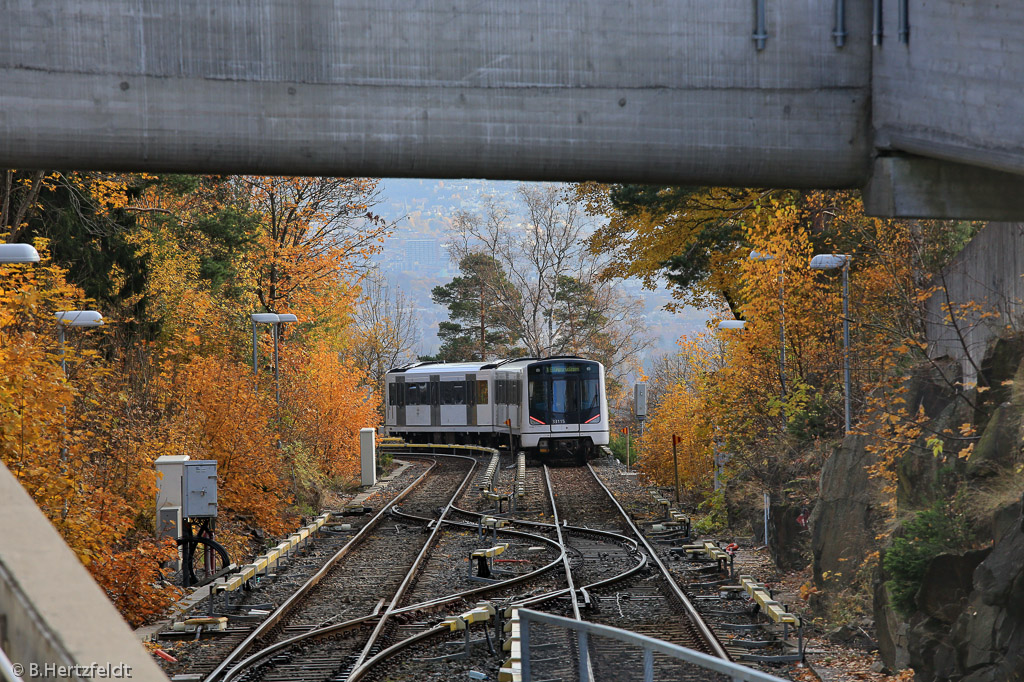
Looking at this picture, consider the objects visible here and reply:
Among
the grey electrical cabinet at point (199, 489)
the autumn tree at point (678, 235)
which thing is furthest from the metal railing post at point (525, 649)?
the autumn tree at point (678, 235)

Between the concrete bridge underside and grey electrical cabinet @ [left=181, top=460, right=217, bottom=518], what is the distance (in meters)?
10.4

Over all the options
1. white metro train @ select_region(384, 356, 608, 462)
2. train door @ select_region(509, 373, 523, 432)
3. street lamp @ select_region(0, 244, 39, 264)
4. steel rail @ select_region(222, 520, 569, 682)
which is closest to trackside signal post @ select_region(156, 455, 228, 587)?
steel rail @ select_region(222, 520, 569, 682)

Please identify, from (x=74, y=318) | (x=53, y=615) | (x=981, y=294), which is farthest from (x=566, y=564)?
(x=53, y=615)

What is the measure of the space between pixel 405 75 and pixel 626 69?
1.23m

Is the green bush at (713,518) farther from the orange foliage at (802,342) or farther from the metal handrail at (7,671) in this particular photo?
the metal handrail at (7,671)

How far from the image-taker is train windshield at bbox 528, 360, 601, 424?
35.8m

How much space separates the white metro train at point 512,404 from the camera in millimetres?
35938

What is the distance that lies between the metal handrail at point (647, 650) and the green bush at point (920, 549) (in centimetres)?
364

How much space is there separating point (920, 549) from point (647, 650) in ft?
14.9

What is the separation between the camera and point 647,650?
582cm

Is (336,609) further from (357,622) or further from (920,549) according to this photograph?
(920,549)

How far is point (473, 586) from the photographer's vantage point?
598 inches

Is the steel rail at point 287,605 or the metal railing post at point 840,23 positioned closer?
the metal railing post at point 840,23

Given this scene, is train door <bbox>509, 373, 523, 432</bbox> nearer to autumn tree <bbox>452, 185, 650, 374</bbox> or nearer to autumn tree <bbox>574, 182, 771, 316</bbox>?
autumn tree <bbox>574, 182, 771, 316</bbox>
